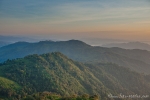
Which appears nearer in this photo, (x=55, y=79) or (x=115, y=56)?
(x=55, y=79)

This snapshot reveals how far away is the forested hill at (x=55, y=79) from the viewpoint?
3970 centimetres

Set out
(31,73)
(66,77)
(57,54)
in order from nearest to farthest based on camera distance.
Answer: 1. (31,73)
2. (66,77)
3. (57,54)

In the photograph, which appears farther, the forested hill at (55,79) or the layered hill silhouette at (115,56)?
the layered hill silhouette at (115,56)

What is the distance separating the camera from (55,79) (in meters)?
46.0

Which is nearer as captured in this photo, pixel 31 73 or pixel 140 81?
pixel 31 73

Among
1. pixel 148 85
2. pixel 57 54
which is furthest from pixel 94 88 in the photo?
pixel 148 85

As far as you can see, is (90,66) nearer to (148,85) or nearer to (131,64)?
(148,85)

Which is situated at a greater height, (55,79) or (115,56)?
(55,79)

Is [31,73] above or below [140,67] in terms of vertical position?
above

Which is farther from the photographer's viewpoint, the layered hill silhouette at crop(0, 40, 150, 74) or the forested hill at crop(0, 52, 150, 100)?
the layered hill silhouette at crop(0, 40, 150, 74)

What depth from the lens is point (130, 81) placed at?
75.9m

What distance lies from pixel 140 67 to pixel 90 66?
187 ft

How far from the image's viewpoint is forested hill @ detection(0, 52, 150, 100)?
1563 inches

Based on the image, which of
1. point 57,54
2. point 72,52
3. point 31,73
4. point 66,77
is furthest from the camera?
point 72,52
